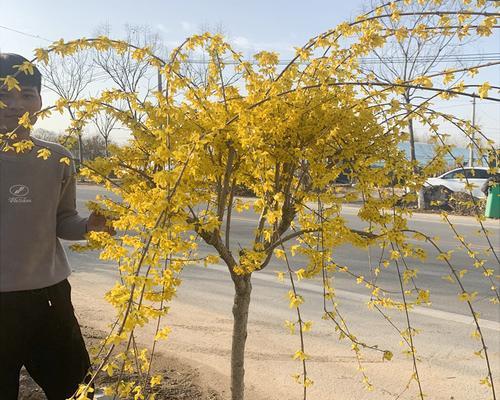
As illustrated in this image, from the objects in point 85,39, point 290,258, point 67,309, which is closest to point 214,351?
point 67,309

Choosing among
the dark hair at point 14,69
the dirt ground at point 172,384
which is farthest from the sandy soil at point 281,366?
the dark hair at point 14,69

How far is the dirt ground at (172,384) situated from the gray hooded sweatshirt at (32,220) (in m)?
1.10

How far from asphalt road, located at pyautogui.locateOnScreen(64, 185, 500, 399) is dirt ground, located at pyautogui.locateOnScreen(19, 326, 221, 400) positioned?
1.24 meters

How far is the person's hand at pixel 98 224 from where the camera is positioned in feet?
6.71

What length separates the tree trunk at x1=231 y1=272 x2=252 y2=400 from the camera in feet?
7.40

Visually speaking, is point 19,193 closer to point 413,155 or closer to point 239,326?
point 239,326

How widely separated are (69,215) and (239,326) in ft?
3.02

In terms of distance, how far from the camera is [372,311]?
490 centimetres

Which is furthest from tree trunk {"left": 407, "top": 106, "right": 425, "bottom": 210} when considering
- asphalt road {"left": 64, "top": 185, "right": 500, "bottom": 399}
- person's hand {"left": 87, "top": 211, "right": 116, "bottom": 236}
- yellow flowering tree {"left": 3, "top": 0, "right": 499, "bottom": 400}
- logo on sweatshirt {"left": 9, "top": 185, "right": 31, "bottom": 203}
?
logo on sweatshirt {"left": 9, "top": 185, "right": 31, "bottom": 203}

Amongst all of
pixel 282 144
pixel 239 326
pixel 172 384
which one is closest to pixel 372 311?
pixel 172 384

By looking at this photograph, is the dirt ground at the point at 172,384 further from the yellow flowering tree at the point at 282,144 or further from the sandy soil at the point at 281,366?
the yellow flowering tree at the point at 282,144

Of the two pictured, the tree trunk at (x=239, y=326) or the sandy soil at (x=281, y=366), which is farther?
the sandy soil at (x=281, y=366)

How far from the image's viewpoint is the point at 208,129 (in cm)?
177

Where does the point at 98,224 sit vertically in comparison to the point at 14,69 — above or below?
below
